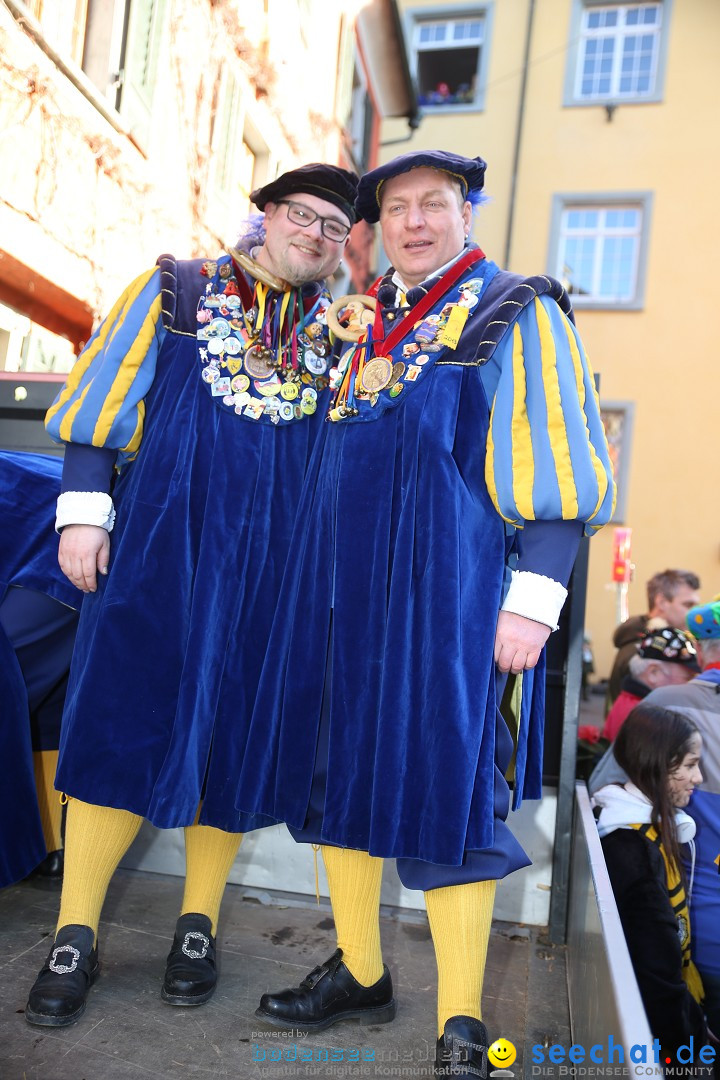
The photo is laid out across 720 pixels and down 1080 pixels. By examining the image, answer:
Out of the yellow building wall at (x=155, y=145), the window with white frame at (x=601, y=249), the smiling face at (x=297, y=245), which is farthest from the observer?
the window with white frame at (x=601, y=249)

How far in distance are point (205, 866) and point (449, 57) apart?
15930 millimetres

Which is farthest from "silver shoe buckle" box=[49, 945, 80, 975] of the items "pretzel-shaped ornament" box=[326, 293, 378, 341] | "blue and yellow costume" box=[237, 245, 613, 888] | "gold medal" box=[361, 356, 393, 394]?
"pretzel-shaped ornament" box=[326, 293, 378, 341]

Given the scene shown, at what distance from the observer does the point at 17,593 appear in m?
2.43

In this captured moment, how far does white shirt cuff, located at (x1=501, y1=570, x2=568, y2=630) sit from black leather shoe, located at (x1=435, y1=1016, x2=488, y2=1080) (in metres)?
0.76

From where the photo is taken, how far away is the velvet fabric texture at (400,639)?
1796 mm

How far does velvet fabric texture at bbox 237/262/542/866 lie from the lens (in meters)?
1.80

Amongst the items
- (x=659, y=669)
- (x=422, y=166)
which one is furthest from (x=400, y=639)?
(x=659, y=669)

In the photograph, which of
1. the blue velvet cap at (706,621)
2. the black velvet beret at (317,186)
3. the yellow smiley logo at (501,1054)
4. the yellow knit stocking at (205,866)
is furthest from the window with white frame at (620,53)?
the yellow smiley logo at (501,1054)

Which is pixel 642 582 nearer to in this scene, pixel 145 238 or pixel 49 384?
pixel 145 238

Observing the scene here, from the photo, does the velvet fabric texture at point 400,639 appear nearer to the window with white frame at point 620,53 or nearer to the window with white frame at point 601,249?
the window with white frame at point 601,249

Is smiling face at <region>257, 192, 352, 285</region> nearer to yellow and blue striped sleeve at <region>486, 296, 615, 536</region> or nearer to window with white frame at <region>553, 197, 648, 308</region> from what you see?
yellow and blue striped sleeve at <region>486, 296, 615, 536</region>

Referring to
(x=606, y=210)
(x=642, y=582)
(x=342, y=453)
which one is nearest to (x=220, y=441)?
(x=342, y=453)

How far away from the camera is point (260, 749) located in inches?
78.3

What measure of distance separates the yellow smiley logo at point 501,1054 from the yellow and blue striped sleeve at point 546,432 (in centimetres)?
102
